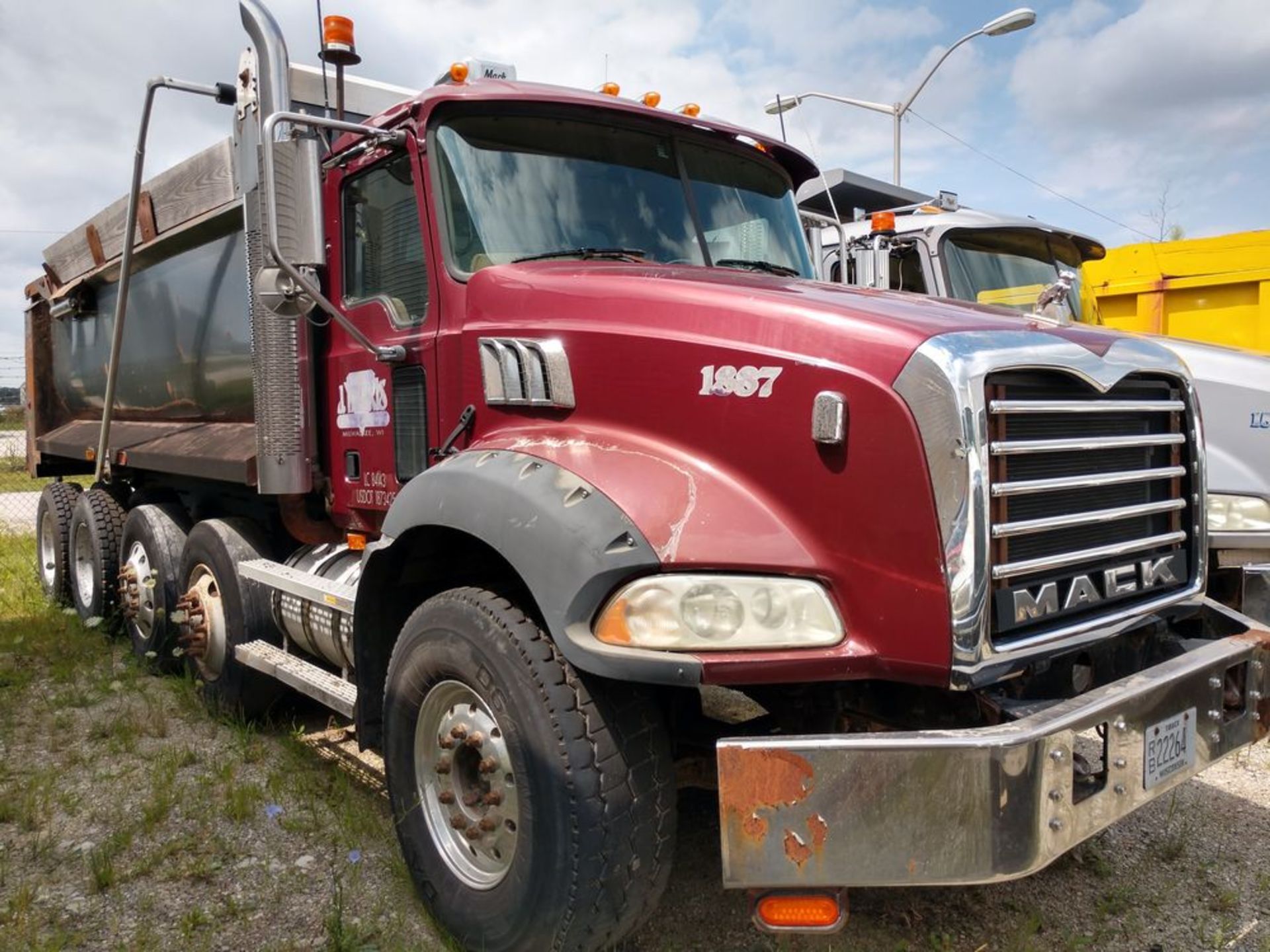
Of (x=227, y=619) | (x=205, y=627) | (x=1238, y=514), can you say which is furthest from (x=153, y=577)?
(x=1238, y=514)

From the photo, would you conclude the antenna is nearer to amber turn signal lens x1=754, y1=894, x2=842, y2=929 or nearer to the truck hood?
the truck hood

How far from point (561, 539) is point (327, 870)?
1.86 meters

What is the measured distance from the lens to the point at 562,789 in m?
2.60

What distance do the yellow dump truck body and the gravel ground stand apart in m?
3.98

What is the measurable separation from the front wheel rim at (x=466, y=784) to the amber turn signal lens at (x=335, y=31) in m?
2.69

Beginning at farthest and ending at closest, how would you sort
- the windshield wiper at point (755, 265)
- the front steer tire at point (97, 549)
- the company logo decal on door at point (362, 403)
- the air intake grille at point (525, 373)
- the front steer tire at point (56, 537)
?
the front steer tire at point (56, 537)
the front steer tire at point (97, 549)
the company logo decal on door at point (362, 403)
the windshield wiper at point (755, 265)
the air intake grille at point (525, 373)

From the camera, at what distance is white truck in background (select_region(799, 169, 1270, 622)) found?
4.52 m

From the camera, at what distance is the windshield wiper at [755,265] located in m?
3.90

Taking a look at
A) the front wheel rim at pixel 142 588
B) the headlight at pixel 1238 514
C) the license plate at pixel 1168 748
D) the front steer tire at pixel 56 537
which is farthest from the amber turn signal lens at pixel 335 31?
the front steer tire at pixel 56 537

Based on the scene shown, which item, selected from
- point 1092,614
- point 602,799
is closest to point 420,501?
point 602,799

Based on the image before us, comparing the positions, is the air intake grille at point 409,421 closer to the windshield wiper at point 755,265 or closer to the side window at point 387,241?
the side window at point 387,241

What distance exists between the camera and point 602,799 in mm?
2578

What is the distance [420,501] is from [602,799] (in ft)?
3.59

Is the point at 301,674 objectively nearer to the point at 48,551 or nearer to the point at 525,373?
the point at 525,373
